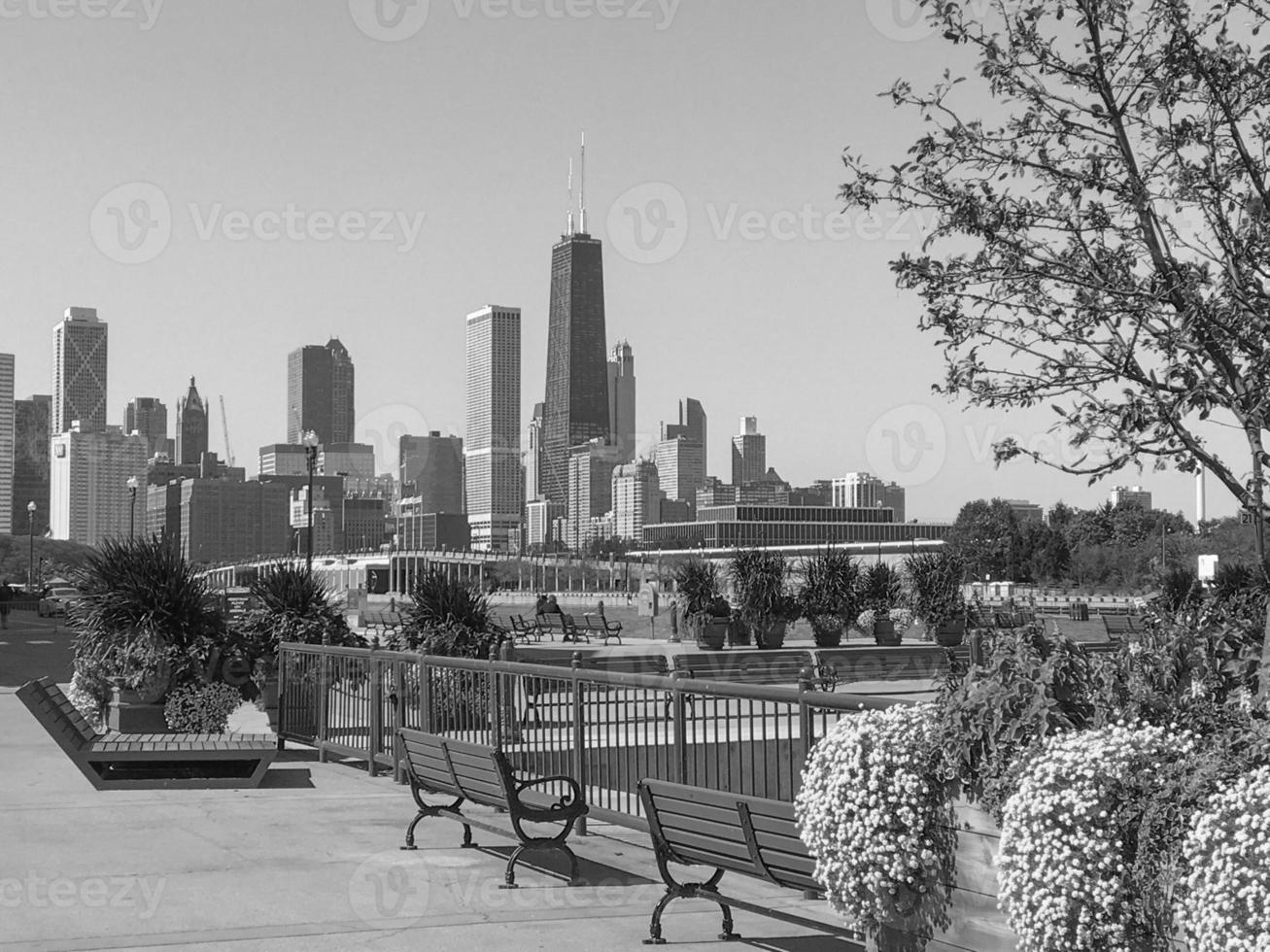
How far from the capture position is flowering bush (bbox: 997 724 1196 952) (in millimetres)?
4871

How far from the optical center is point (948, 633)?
33500 millimetres

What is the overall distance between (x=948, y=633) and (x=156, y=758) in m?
24.5

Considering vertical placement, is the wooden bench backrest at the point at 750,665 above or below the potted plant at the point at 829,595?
below

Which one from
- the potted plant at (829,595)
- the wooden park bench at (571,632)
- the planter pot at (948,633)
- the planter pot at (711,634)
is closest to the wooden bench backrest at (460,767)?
the planter pot at (711,634)

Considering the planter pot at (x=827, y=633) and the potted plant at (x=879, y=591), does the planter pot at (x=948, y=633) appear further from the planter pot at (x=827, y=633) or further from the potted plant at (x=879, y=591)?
the planter pot at (x=827, y=633)

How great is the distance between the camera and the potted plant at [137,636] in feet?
48.6

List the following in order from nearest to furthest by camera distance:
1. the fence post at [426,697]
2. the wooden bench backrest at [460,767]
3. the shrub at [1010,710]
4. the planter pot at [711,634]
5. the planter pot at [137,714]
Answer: the shrub at [1010,710] → the wooden bench backrest at [460,767] → the fence post at [426,697] → the planter pot at [137,714] → the planter pot at [711,634]

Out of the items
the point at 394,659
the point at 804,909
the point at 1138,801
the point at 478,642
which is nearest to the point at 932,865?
the point at 1138,801

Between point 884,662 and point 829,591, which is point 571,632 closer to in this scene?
point 829,591

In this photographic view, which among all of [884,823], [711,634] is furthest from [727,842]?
[711,634]

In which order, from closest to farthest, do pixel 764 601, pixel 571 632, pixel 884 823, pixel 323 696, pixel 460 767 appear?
1. pixel 884 823
2. pixel 460 767
3. pixel 323 696
4. pixel 764 601
5. pixel 571 632

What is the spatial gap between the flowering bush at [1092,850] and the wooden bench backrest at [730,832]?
5.14 feet

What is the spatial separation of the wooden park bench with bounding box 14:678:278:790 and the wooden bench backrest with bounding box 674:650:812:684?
1544cm

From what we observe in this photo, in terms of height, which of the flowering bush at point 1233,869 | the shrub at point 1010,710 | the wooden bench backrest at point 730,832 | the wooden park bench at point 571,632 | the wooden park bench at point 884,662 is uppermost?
the shrub at point 1010,710
